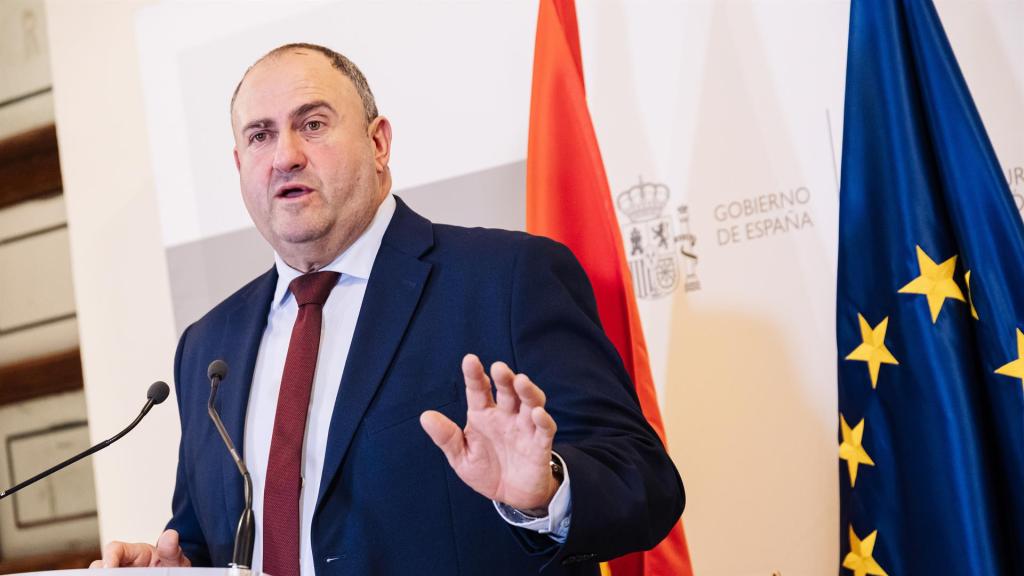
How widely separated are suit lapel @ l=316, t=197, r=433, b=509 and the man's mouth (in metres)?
0.22

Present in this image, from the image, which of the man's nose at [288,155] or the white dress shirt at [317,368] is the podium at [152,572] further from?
the man's nose at [288,155]

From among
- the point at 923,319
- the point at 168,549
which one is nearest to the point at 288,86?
the point at 168,549

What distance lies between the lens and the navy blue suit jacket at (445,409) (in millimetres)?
1992

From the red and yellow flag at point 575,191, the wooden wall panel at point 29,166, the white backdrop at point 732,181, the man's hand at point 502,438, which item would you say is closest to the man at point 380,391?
the man's hand at point 502,438

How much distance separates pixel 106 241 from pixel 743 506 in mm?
2635

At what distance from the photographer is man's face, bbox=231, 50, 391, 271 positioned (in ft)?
7.89

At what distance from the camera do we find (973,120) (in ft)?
8.33

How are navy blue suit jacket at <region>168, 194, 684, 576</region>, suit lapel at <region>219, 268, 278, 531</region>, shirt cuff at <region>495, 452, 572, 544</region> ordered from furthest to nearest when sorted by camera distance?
suit lapel at <region>219, 268, 278, 531</region> < navy blue suit jacket at <region>168, 194, 684, 576</region> < shirt cuff at <region>495, 452, 572, 544</region>

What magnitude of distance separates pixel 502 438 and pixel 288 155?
1092 mm

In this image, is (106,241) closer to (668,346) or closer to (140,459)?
(140,459)

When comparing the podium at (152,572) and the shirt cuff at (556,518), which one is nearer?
the podium at (152,572)

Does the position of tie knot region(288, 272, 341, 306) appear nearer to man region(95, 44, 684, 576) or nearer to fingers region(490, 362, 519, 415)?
man region(95, 44, 684, 576)

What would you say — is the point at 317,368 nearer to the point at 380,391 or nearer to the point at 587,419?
the point at 380,391

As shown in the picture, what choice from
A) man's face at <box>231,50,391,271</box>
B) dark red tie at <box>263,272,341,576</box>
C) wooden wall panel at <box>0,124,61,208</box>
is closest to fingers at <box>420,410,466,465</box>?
dark red tie at <box>263,272,341,576</box>
